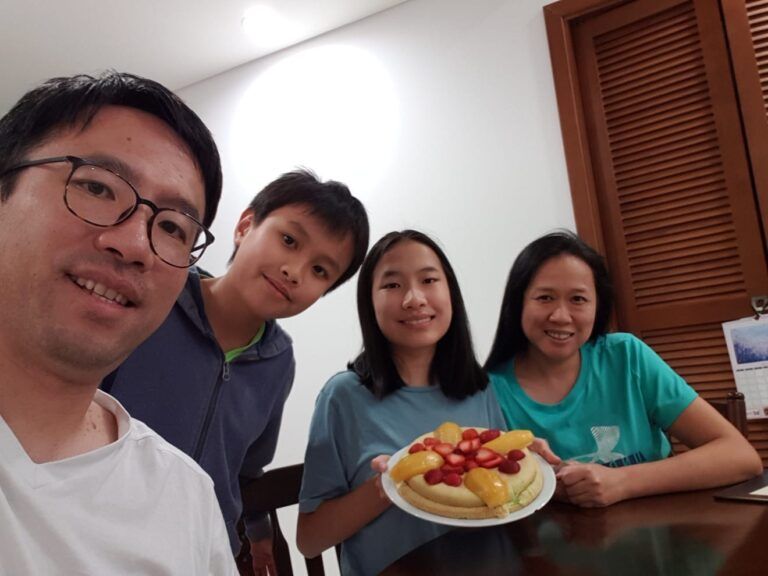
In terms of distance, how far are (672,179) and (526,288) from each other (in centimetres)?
105

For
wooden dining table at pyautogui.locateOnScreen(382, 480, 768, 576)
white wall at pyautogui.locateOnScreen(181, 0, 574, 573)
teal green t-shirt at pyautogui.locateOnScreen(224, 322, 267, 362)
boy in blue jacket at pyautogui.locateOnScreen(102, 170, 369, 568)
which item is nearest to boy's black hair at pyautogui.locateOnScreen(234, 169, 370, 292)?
boy in blue jacket at pyautogui.locateOnScreen(102, 170, 369, 568)

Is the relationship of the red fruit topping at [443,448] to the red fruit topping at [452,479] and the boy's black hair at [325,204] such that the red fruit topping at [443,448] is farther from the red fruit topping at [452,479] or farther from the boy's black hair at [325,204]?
the boy's black hair at [325,204]

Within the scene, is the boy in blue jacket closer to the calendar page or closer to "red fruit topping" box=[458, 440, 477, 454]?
"red fruit topping" box=[458, 440, 477, 454]

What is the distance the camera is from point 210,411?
1.22m

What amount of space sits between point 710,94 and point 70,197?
2.29 m

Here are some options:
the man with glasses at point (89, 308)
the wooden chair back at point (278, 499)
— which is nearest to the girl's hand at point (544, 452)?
the wooden chair back at point (278, 499)

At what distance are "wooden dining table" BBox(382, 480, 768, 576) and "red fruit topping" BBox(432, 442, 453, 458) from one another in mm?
166

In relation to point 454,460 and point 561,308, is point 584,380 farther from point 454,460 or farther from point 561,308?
point 454,460

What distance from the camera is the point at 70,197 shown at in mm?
631

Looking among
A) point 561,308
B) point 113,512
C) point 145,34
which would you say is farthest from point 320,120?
point 113,512

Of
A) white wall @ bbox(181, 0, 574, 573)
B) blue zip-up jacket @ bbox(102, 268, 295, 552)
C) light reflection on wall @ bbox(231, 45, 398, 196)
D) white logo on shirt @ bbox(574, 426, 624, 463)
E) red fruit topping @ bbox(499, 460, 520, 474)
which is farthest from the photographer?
light reflection on wall @ bbox(231, 45, 398, 196)

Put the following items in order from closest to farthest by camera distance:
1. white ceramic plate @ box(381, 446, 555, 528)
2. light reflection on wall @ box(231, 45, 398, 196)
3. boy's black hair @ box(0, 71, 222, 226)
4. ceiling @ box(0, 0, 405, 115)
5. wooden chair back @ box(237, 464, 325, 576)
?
1. boy's black hair @ box(0, 71, 222, 226)
2. white ceramic plate @ box(381, 446, 555, 528)
3. wooden chair back @ box(237, 464, 325, 576)
4. ceiling @ box(0, 0, 405, 115)
5. light reflection on wall @ box(231, 45, 398, 196)

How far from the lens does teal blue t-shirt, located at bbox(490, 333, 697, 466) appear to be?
1396mm

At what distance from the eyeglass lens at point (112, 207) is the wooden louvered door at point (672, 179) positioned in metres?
1.81
